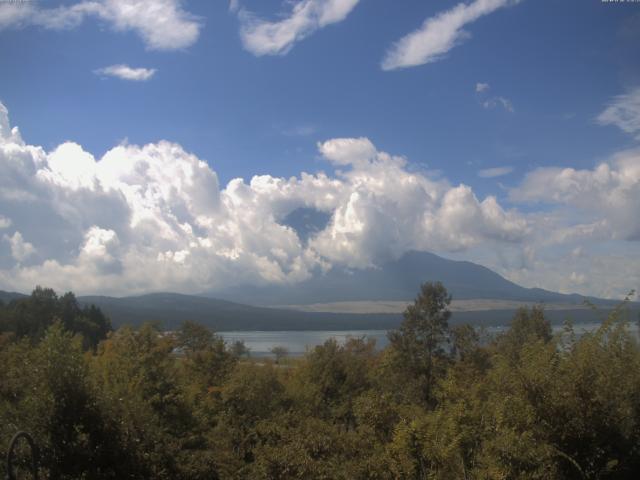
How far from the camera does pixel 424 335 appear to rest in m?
44.0

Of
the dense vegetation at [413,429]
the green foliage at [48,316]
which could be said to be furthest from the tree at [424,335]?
the green foliage at [48,316]

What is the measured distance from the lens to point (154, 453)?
53.4 feet

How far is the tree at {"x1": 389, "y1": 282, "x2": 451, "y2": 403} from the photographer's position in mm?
42969

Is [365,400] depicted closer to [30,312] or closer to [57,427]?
[57,427]

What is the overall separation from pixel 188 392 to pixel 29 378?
14.3 metres

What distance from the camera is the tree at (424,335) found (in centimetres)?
4297

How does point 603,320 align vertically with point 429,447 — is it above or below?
above

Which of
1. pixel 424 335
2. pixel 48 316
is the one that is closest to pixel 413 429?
pixel 424 335

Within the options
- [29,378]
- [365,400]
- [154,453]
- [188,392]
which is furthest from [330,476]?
[188,392]

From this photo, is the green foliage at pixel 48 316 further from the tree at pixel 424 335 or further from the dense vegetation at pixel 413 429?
the dense vegetation at pixel 413 429

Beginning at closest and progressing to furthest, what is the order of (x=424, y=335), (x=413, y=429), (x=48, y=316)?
(x=413, y=429), (x=424, y=335), (x=48, y=316)

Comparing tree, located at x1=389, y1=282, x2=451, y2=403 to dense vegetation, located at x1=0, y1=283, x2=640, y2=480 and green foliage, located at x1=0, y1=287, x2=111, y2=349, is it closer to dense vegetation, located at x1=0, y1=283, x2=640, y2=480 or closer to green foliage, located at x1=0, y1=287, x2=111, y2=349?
dense vegetation, located at x1=0, y1=283, x2=640, y2=480

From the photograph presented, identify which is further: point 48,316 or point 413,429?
point 48,316

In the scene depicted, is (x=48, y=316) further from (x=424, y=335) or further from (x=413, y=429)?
(x=413, y=429)
